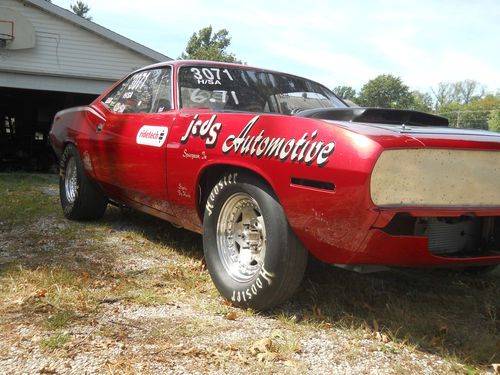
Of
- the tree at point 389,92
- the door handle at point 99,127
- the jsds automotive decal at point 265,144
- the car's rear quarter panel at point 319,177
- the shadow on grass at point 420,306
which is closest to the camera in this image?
the car's rear quarter panel at point 319,177

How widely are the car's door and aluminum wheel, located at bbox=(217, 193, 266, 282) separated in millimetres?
672

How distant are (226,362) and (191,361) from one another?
16 centimetres

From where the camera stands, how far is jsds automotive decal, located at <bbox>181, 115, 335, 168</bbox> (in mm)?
2375

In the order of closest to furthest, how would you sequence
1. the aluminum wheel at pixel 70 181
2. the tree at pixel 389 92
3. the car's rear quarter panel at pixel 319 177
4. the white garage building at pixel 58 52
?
the car's rear quarter panel at pixel 319 177 → the aluminum wheel at pixel 70 181 → the white garage building at pixel 58 52 → the tree at pixel 389 92

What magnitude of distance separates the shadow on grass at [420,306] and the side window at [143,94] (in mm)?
1697

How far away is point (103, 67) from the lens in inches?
478

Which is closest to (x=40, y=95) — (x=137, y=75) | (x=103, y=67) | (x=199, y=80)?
(x=103, y=67)

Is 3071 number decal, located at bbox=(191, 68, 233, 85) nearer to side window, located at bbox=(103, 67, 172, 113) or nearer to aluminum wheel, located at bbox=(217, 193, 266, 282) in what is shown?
side window, located at bbox=(103, 67, 172, 113)

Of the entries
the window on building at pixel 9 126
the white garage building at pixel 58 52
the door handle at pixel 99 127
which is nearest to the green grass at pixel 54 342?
the door handle at pixel 99 127

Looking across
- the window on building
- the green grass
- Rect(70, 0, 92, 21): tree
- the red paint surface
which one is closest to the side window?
the red paint surface

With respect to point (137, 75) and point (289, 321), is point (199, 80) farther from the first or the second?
point (289, 321)

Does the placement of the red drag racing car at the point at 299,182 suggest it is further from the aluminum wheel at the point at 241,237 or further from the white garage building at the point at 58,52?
the white garage building at the point at 58,52

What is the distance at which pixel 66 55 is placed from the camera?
1187 centimetres

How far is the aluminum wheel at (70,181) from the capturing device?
16.7 ft
